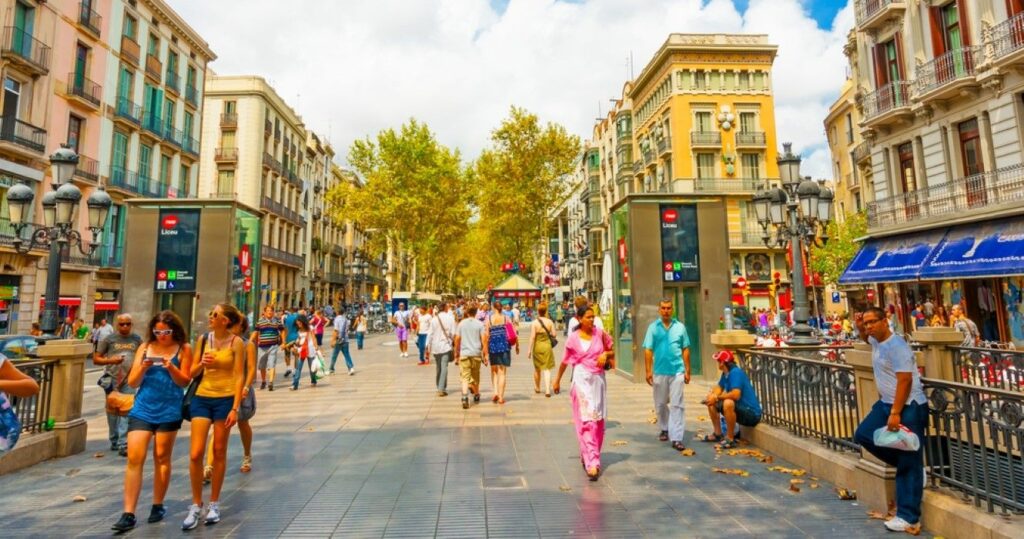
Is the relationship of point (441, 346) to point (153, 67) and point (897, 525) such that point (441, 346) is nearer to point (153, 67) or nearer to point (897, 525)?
point (897, 525)

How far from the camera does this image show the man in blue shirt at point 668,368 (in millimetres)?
6461

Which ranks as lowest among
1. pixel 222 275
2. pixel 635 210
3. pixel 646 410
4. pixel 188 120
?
pixel 646 410

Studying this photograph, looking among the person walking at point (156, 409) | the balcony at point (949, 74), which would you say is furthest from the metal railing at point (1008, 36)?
the person walking at point (156, 409)

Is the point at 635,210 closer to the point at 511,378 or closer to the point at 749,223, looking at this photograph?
the point at 511,378

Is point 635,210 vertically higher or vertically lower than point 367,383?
higher

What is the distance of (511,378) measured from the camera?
44.1 ft

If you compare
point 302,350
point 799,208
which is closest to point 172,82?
point 302,350

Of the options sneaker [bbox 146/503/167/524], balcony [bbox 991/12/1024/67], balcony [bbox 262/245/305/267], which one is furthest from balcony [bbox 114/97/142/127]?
balcony [bbox 991/12/1024/67]

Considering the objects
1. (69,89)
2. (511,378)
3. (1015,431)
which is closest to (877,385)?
(1015,431)

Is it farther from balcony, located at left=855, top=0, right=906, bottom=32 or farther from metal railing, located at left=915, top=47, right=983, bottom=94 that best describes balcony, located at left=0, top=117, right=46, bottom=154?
metal railing, located at left=915, top=47, right=983, bottom=94

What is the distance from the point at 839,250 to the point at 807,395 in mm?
28740

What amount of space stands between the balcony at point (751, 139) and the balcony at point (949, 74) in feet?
69.7

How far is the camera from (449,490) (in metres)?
4.91

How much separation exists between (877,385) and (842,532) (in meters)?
1.14
